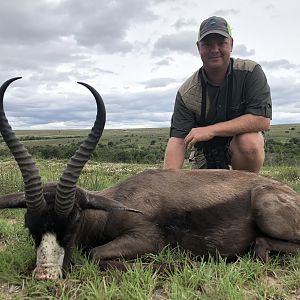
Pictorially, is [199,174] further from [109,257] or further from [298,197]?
[109,257]

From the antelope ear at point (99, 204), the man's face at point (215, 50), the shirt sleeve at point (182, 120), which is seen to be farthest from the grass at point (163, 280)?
the man's face at point (215, 50)

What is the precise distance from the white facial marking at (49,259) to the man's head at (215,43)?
4.00 m

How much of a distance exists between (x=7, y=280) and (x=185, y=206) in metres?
2.06

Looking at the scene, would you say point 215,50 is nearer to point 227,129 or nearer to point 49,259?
point 227,129

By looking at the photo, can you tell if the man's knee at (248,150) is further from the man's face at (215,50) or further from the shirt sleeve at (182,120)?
the man's face at (215,50)

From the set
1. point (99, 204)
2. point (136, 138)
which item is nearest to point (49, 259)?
point (99, 204)

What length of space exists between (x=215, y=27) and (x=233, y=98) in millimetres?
1125

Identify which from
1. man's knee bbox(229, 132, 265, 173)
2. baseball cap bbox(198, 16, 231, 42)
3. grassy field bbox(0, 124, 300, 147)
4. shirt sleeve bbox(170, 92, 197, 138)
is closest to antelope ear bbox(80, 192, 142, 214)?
man's knee bbox(229, 132, 265, 173)

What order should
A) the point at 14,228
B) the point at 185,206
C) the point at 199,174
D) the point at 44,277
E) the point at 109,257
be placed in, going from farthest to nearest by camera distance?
1. the point at 14,228
2. the point at 199,174
3. the point at 185,206
4. the point at 109,257
5. the point at 44,277

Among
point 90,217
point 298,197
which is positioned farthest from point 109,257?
point 298,197

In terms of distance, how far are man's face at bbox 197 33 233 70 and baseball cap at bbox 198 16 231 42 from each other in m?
0.07

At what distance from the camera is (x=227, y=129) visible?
697cm

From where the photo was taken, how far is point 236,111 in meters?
7.38

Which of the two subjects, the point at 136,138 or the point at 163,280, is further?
the point at 136,138
